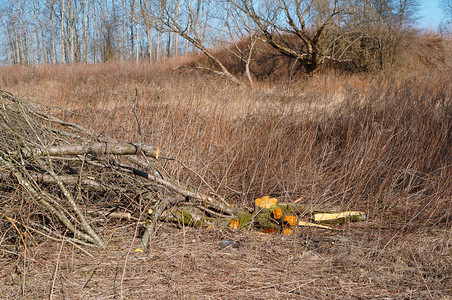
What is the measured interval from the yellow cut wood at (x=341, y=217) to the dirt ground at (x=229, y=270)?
36 centimetres

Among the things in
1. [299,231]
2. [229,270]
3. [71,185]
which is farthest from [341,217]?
[71,185]

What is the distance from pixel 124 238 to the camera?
279 centimetres

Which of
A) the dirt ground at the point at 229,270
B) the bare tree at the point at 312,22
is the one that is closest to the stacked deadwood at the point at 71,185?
the dirt ground at the point at 229,270

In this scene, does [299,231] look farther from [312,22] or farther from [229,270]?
[312,22]

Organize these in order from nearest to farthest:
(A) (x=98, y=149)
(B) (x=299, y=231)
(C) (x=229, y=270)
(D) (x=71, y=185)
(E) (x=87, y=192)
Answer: (C) (x=229, y=270)
(A) (x=98, y=149)
(E) (x=87, y=192)
(D) (x=71, y=185)
(B) (x=299, y=231)

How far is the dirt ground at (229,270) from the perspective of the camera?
2080mm

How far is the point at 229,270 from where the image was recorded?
234 cm

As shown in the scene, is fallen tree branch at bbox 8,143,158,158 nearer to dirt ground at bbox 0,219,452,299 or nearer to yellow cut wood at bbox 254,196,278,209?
dirt ground at bbox 0,219,452,299

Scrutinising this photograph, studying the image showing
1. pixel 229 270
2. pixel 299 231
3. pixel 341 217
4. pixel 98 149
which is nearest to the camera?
pixel 229 270

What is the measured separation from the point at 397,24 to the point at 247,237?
12.1m

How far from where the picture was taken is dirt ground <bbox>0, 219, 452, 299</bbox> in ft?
6.82

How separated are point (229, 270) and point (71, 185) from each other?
1.52 metres

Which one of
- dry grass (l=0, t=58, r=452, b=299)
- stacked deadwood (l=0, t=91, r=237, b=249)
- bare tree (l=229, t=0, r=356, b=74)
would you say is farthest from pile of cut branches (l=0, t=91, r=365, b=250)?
bare tree (l=229, t=0, r=356, b=74)

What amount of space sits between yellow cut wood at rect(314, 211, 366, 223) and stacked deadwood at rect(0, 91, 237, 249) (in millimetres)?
875
